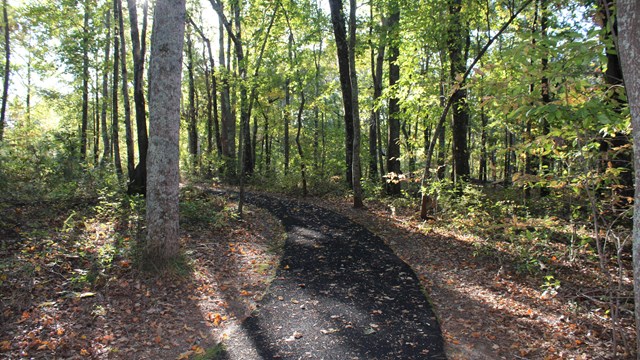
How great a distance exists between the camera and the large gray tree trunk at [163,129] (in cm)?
588

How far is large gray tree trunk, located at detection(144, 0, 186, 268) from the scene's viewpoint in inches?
232

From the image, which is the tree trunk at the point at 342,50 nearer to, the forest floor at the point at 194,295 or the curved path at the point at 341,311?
the curved path at the point at 341,311

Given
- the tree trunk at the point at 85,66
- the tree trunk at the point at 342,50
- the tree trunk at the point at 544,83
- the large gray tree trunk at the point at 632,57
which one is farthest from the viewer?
the tree trunk at the point at 85,66

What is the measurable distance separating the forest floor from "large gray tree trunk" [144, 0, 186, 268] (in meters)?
0.62

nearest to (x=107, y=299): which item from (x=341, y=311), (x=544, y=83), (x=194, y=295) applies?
(x=194, y=295)

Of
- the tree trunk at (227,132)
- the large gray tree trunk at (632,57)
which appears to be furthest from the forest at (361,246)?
the tree trunk at (227,132)

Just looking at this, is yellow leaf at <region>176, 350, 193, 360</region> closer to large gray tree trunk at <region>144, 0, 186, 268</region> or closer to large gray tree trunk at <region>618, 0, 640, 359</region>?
large gray tree trunk at <region>144, 0, 186, 268</region>

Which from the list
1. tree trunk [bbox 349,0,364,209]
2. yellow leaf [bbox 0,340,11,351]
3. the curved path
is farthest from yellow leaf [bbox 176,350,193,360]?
tree trunk [bbox 349,0,364,209]

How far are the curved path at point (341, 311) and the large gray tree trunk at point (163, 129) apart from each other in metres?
2.17

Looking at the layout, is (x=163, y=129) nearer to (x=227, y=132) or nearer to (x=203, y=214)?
(x=203, y=214)

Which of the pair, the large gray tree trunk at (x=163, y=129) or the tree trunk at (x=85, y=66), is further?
the tree trunk at (x=85, y=66)

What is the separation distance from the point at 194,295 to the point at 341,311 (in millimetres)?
2458

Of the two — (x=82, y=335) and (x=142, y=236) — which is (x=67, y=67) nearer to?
(x=142, y=236)

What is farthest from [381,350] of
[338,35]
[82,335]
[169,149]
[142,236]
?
[338,35]
